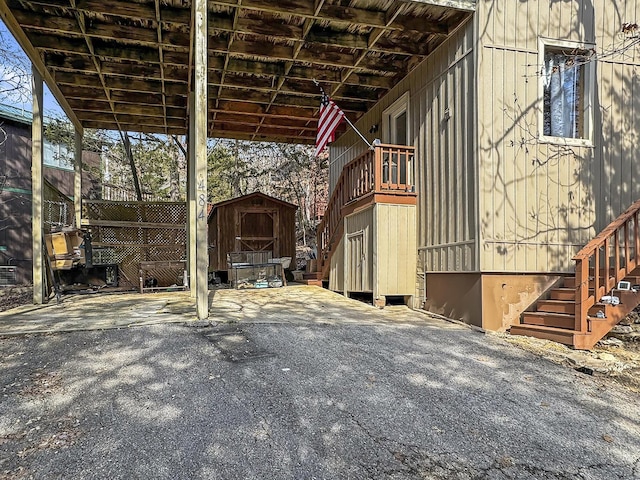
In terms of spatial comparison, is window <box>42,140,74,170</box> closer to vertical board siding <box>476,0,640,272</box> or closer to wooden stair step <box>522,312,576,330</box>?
vertical board siding <box>476,0,640,272</box>

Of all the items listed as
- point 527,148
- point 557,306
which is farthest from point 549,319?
point 527,148

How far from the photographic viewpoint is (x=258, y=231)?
1373 centimetres

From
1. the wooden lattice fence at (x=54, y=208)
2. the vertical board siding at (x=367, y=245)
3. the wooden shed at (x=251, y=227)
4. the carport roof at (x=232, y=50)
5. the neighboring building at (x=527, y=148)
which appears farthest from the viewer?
the wooden shed at (x=251, y=227)

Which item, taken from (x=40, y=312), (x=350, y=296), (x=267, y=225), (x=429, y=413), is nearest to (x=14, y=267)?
(x=267, y=225)

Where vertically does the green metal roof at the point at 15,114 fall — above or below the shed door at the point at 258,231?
above

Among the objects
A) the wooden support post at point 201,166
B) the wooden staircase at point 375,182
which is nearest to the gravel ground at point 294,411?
the wooden support post at point 201,166

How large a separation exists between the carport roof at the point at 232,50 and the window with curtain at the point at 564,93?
138cm

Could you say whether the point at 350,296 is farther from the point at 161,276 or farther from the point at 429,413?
the point at 429,413

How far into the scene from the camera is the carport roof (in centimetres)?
603

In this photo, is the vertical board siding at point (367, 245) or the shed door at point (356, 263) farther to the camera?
the shed door at point (356, 263)

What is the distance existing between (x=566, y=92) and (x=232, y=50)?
502cm

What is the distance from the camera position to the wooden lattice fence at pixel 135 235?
31.5ft

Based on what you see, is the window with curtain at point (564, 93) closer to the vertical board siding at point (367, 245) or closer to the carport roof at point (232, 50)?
the carport roof at point (232, 50)

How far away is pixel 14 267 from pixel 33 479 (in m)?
13.0
